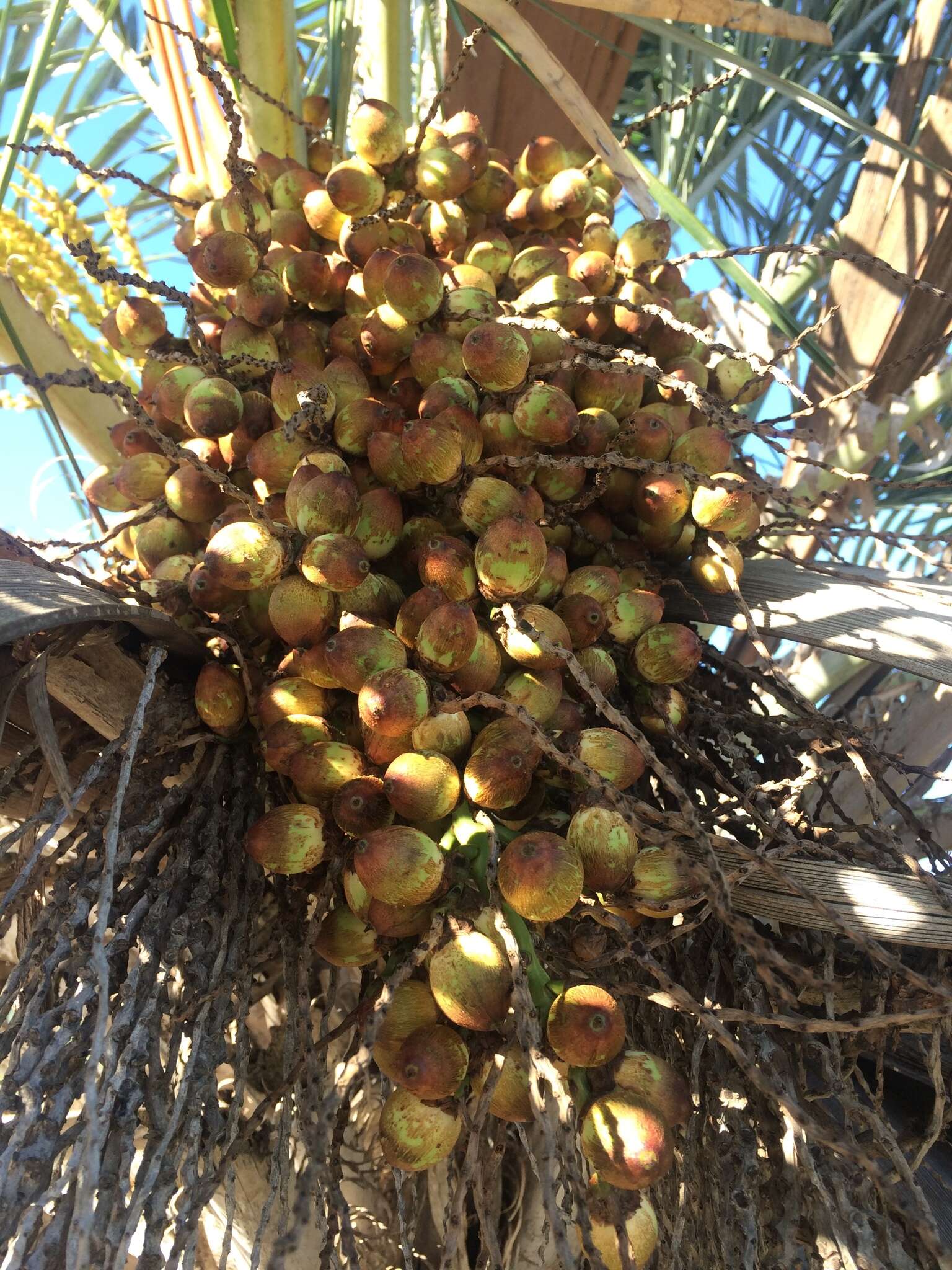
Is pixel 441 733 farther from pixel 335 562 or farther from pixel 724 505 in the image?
pixel 724 505

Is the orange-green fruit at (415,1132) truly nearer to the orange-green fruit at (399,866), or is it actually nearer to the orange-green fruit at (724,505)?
the orange-green fruit at (399,866)

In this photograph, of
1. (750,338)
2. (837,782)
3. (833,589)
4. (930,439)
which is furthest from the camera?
(750,338)

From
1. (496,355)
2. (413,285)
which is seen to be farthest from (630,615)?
(413,285)

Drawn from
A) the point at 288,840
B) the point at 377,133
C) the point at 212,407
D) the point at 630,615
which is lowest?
the point at 288,840

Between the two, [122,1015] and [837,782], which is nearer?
[122,1015]

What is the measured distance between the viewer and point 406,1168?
567mm

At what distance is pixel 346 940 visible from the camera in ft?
2.16

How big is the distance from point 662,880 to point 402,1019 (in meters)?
0.20

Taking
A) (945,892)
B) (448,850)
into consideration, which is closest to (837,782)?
(945,892)

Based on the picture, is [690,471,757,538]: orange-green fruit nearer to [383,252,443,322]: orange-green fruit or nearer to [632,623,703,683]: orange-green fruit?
[632,623,703,683]: orange-green fruit

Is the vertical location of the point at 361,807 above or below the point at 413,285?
below

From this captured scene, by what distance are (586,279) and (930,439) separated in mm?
946

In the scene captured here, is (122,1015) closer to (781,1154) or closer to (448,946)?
(448,946)

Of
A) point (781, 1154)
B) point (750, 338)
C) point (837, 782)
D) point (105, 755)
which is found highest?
point (750, 338)
